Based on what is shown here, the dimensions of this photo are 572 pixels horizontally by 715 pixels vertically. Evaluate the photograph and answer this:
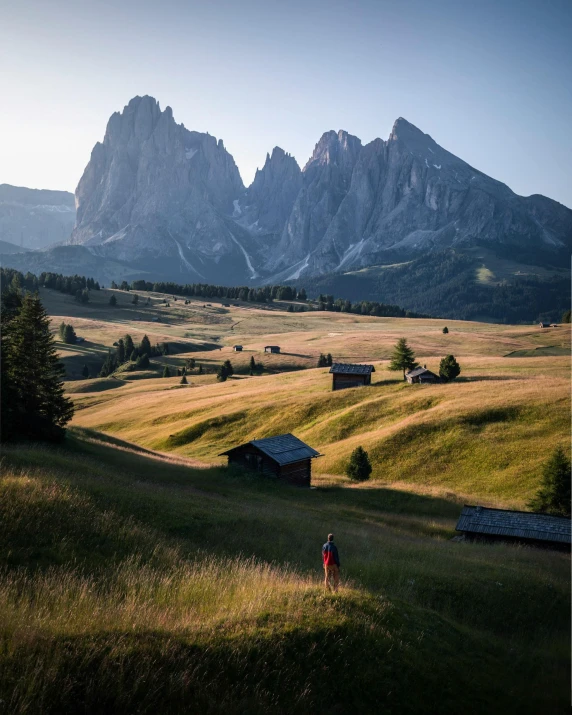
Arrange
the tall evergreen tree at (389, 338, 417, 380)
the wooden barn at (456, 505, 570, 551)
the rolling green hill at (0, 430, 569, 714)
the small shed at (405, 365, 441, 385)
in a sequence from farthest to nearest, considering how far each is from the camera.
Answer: the tall evergreen tree at (389, 338, 417, 380)
the small shed at (405, 365, 441, 385)
the wooden barn at (456, 505, 570, 551)
the rolling green hill at (0, 430, 569, 714)

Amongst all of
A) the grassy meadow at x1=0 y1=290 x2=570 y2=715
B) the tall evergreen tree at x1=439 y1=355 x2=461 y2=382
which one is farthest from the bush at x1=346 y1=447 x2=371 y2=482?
the tall evergreen tree at x1=439 y1=355 x2=461 y2=382

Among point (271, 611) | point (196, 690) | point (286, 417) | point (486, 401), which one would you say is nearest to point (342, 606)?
point (271, 611)

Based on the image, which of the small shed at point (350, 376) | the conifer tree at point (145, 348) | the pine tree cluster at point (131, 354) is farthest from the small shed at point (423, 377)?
the conifer tree at point (145, 348)

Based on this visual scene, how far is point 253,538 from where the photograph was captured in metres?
21.0

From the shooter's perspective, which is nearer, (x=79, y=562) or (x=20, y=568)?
(x=20, y=568)

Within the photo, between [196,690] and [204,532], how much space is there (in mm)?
12222

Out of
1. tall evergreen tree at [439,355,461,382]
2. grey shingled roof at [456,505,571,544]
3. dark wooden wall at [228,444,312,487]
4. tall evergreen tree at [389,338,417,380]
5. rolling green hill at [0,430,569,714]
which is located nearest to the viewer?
rolling green hill at [0,430,569,714]

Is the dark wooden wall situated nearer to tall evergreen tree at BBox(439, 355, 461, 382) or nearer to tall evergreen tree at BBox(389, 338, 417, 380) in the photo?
tall evergreen tree at BBox(439, 355, 461, 382)

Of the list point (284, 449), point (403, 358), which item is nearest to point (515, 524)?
point (284, 449)

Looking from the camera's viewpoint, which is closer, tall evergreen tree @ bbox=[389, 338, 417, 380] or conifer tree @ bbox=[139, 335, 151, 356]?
tall evergreen tree @ bbox=[389, 338, 417, 380]

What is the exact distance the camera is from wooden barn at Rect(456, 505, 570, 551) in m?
30.8

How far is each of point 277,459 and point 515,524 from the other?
62.5 ft

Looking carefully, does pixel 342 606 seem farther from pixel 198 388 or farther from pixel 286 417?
pixel 198 388

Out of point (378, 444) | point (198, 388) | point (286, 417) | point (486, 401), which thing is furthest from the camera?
point (198, 388)
